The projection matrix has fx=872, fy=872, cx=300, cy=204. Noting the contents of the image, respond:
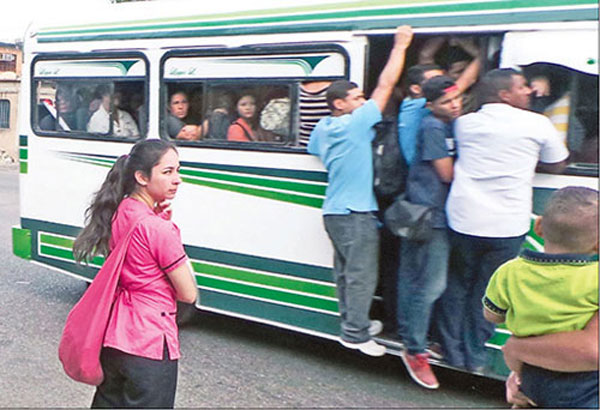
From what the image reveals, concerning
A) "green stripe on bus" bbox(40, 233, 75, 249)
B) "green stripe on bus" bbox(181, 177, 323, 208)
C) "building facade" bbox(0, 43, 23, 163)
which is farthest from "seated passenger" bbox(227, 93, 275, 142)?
"building facade" bbox(0, 43, 23, 163)

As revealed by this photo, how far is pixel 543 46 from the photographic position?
489 centimetres

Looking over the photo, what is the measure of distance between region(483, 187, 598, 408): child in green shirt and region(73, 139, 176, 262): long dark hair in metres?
1.54

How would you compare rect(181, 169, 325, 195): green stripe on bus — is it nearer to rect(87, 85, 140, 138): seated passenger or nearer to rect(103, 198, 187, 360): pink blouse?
rect(87, 85, 140, 138): seated passenger

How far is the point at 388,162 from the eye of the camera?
18.2 feet

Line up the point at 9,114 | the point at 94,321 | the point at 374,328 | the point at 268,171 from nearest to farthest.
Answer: the point at 94,321, the point at 374,328, the point at 268,171, the point at 9,114

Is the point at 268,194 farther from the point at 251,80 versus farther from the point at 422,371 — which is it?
the point at 422,371

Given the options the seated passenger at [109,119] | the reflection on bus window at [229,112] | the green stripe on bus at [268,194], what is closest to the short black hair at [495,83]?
the green stripe on bus at [268,194]

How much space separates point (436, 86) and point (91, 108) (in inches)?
137

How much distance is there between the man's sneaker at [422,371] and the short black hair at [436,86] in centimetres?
159

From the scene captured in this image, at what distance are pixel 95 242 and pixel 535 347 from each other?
1.84m

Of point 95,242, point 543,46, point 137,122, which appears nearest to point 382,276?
point 543,46

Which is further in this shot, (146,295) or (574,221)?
(146,295)

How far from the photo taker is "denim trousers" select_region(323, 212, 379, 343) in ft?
18.2

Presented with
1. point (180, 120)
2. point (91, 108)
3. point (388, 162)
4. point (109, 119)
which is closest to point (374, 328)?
point (388, 162)
